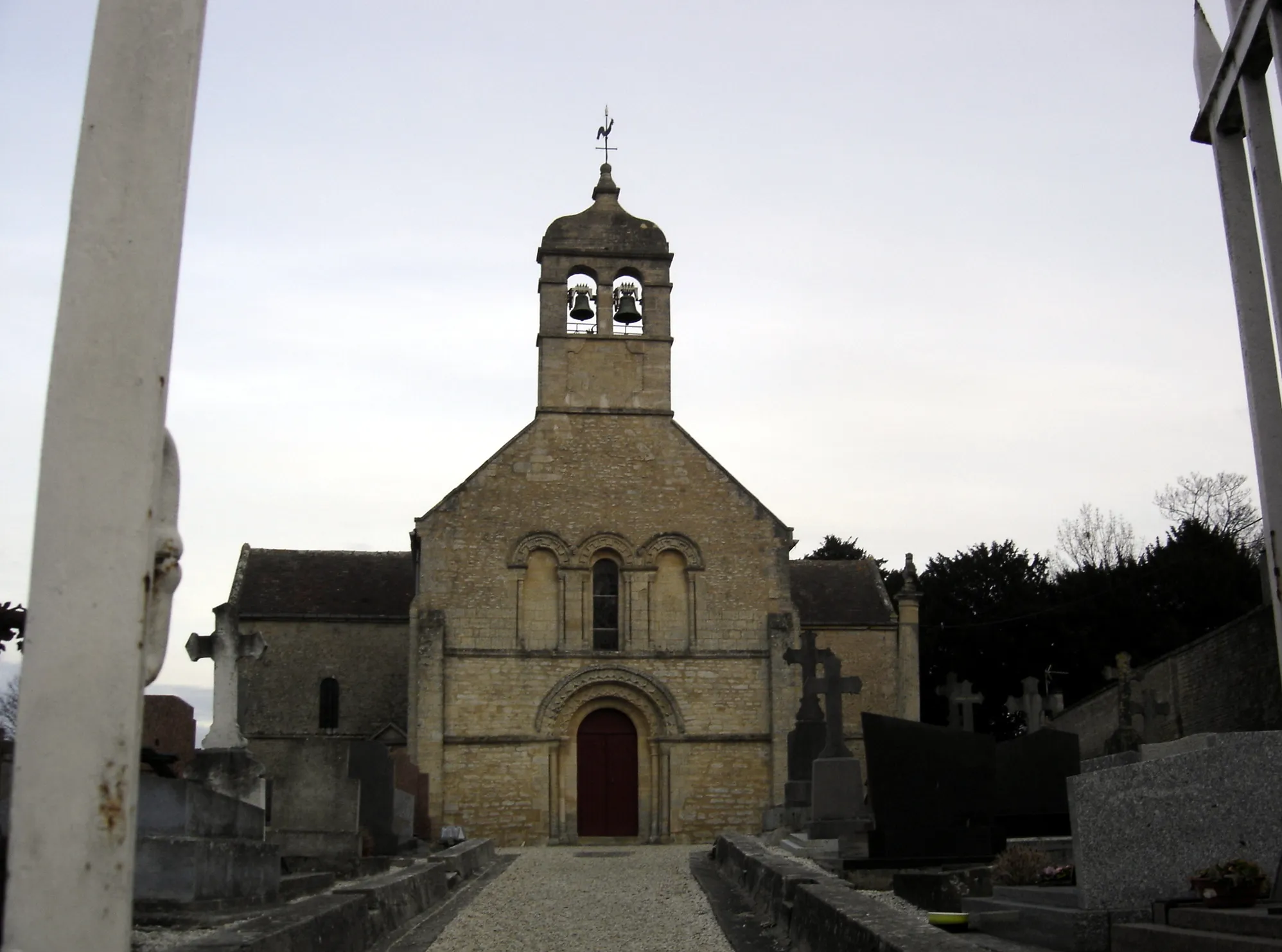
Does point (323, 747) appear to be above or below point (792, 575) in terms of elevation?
below

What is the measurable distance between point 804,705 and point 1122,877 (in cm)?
1556

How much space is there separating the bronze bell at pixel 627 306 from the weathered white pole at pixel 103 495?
26496mm

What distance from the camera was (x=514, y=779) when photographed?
26531mm

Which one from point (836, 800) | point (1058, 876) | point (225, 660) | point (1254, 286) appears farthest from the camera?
point (836, 800)

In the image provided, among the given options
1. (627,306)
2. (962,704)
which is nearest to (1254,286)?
(962,704)

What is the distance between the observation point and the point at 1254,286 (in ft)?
14.3

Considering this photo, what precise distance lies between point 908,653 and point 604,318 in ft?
36.5

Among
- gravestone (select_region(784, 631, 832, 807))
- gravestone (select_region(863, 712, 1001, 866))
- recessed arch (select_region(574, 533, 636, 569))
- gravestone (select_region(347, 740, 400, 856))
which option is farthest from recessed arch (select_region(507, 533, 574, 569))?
gravestone (select_region(863, 712, 1001, 866))

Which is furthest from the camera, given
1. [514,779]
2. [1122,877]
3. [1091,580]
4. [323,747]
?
[1091,580]

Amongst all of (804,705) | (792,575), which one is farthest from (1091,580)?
(804,705)

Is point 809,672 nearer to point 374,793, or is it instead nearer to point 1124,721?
point 1124,721

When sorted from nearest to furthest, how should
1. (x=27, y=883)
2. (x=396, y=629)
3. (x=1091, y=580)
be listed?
(x=27, y=883) < (x=396, y=629) < (x=1091, y=580)

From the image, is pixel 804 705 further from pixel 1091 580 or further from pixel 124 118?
pixel 1091 580

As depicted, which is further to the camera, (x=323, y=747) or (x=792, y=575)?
(x=792, y=575)
